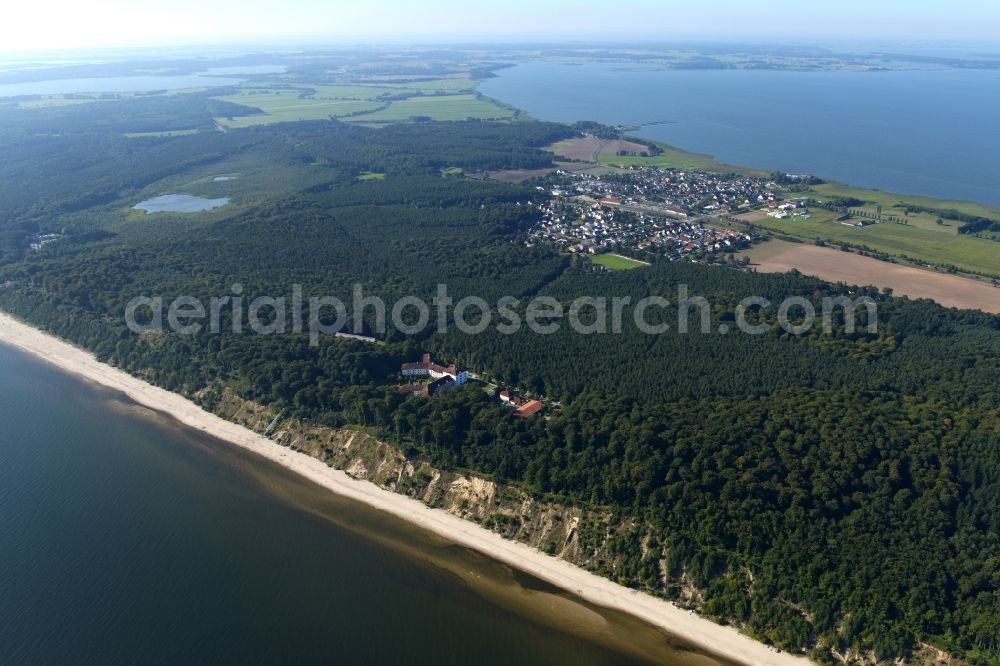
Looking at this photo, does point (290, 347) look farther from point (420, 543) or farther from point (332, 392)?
point (420, 543)

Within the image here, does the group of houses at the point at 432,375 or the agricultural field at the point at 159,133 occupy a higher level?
the agricultural field at the point at 159,133

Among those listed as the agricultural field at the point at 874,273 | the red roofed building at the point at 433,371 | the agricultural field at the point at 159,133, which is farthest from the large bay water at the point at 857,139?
the red roofed building at the point at 433,371

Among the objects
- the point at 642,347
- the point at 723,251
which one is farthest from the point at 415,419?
the point at 723,251

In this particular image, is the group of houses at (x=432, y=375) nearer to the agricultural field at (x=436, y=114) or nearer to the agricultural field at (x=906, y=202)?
the agricultural field at (x=906, y=202)

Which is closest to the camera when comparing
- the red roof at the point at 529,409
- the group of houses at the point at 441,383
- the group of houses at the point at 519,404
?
the red roof at the point at 529,409

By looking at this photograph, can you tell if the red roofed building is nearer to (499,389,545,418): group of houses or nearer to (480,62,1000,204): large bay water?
(499,389,545,418): group of houses

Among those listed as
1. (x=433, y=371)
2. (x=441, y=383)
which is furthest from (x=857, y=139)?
(x=441, y=383)
